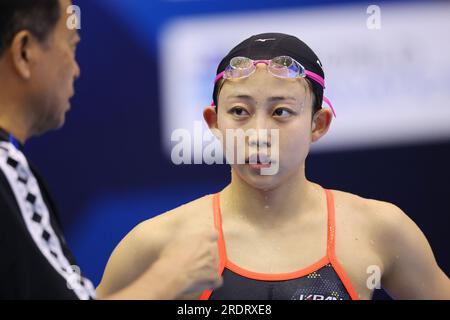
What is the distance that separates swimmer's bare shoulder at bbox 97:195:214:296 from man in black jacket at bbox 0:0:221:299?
2.23 ft

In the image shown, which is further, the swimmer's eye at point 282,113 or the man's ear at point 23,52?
the swimmer's eye at point 282,113


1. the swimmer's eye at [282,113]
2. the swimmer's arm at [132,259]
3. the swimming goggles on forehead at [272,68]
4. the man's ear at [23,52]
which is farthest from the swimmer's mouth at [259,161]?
the man's ear at [23,52]

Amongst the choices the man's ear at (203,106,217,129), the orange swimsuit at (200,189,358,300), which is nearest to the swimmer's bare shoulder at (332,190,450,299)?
the orange swimsuit at (200,189,358,300)

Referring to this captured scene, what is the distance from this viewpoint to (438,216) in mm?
3646

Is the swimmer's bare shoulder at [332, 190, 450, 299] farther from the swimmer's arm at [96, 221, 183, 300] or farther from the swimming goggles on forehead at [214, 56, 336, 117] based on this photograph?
the swimmer's arm at [96, 221, 183, 300]

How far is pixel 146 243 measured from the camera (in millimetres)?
2506

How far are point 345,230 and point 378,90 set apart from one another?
3.90ft

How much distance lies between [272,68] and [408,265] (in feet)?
2.64

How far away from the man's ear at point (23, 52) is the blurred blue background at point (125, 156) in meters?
1.80

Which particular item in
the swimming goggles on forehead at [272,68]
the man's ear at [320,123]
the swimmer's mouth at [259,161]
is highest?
the swimming goggles on forehead at [272,68]

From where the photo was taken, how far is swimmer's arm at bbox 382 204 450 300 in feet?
8.23

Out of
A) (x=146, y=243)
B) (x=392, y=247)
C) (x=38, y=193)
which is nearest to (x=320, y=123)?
(x=392, y=247)

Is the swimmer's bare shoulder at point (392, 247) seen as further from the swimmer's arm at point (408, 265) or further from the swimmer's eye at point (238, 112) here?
the swimmer's eye at point (238, 112)

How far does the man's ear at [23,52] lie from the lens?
1.69 m
